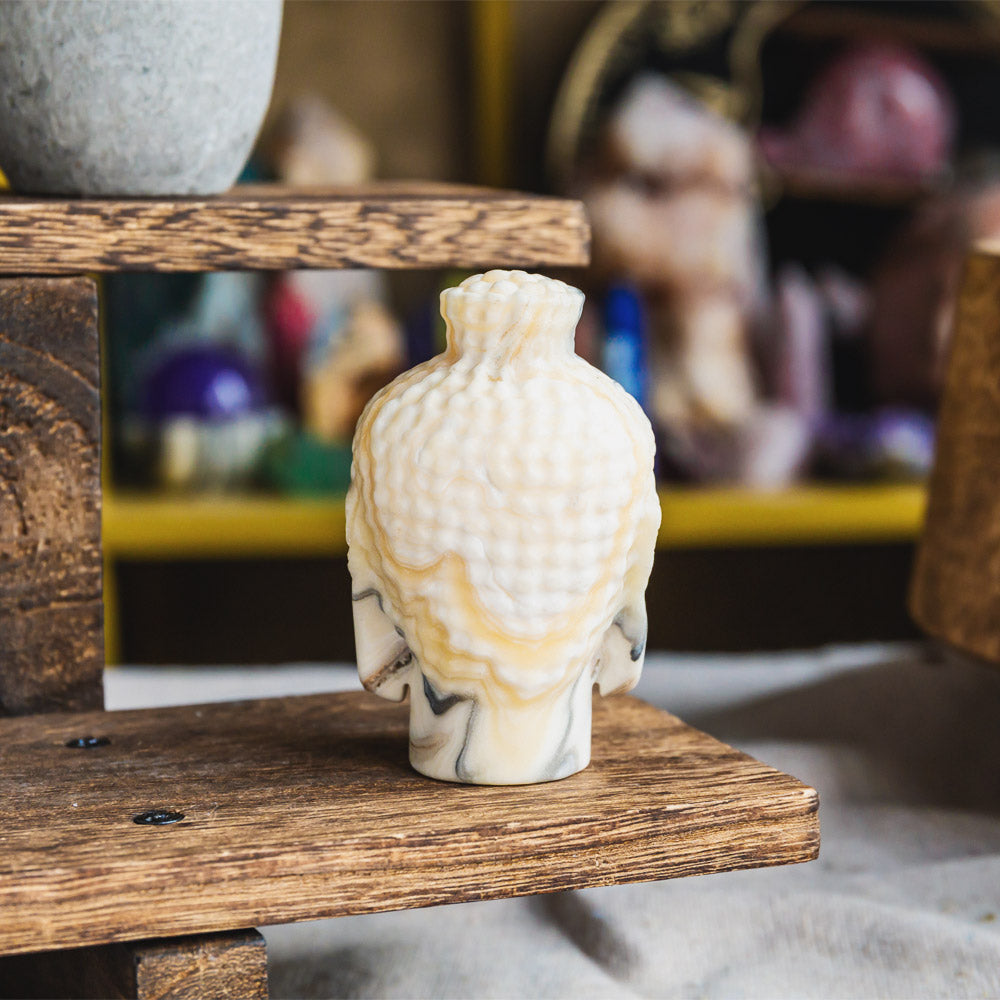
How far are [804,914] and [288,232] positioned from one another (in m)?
0.43

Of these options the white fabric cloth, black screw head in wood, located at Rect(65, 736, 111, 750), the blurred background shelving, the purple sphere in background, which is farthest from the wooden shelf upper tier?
the blurred background shelving

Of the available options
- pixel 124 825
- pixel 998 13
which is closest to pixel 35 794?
pixel 124 825

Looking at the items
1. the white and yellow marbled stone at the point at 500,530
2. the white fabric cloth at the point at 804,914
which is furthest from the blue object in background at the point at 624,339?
the white and yellow marbled stone at the point at 500,530

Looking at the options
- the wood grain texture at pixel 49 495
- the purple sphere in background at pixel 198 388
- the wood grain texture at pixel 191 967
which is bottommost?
the purple sphere in background at pixel 198 388

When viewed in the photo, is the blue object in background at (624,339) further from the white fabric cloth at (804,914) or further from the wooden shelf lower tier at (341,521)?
the white fabric cloth at (804,914)

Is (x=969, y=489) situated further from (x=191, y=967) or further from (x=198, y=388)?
(x=198, y=388)

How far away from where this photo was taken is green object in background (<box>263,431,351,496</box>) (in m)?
1.50

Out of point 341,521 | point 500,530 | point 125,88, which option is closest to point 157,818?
point 500,530

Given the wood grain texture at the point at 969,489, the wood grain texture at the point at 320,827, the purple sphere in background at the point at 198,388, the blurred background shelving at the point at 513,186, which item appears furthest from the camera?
the blurred background shelving at the point at 513,186

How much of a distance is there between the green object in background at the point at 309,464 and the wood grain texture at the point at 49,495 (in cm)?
83

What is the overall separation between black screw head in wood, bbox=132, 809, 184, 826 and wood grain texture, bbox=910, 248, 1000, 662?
0.50 m

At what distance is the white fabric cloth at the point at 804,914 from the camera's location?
2.18 feet

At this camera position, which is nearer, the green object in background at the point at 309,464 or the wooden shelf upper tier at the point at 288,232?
the wooden shelf upper tier at the point at 288,232

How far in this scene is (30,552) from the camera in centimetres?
65
